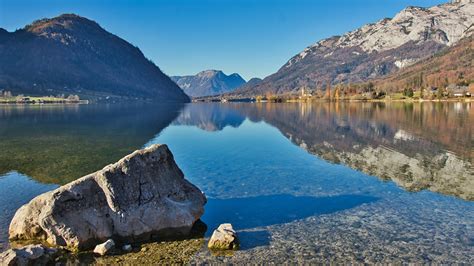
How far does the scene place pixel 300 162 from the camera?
143 ft

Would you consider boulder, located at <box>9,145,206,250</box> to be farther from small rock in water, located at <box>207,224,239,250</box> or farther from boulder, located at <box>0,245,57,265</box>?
small rock in water, located at <box>207,224,239,250</box>

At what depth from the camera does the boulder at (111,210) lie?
1917 cm

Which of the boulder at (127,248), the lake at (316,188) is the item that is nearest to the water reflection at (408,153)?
the lake at (316,188)

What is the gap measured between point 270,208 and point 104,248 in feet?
38.9

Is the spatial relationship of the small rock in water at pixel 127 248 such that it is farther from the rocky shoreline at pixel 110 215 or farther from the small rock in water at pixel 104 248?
the small rock in water at pixel 104 248

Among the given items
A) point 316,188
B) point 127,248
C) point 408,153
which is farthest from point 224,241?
point 408,153

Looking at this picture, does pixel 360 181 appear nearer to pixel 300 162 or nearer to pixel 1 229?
pixel 300 162

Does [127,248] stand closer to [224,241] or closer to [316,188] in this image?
[224,241]

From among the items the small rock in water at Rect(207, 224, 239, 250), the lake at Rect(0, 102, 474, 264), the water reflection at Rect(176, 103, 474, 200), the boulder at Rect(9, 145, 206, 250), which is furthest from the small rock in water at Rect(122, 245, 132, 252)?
the water reflection at Rect(176, 103, 474, 200)

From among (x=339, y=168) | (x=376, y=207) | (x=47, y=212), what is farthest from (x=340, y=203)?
(x=47, y=212)

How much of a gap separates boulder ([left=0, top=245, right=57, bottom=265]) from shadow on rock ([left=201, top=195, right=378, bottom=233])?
8.42 m

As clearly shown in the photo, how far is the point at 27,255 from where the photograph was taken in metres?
16.5

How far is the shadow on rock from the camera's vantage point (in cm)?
2344

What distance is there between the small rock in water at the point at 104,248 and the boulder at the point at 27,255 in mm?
2041
